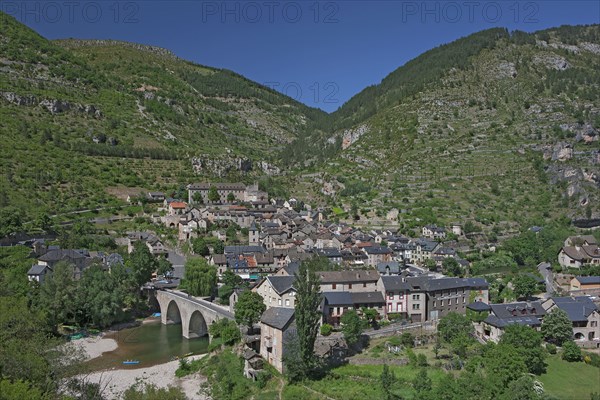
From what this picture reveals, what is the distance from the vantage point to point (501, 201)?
3337 inches

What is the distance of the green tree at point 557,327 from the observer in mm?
37219

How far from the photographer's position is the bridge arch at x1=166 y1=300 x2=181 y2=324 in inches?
1994

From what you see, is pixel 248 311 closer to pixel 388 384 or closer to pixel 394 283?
pixel 388 384

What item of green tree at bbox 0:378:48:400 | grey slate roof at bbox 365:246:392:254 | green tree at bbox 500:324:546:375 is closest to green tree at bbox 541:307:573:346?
green tree at bbox 500:324:546:375

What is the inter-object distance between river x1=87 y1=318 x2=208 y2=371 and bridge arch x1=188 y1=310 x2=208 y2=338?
34.0 inches

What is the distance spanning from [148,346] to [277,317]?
15166mm

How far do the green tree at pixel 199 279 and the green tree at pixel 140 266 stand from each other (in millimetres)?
5479

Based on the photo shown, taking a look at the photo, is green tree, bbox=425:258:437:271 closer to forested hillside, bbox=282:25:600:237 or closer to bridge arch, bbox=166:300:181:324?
forested hillside, bbox=282:25:600:237

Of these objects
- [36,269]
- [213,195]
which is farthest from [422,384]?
[213,195]

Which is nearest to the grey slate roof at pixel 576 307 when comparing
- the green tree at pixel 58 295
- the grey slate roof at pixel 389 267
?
the grey slate roof at pixel 389 267

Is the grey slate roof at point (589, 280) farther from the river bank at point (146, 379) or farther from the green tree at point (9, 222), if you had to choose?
the green tree at point (9, 222)

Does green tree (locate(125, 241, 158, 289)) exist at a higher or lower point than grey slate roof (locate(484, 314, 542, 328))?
higher

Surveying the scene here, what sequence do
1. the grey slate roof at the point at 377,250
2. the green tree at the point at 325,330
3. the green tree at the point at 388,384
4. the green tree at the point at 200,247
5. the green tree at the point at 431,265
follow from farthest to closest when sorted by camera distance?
the green tree at the point at 200,247 < the grey slate roof at the point at 377,250 < the green tree at the point at 431,265 < the green tree at the point at 325,330 < the green tree at the point at 388,384

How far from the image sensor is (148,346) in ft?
145
